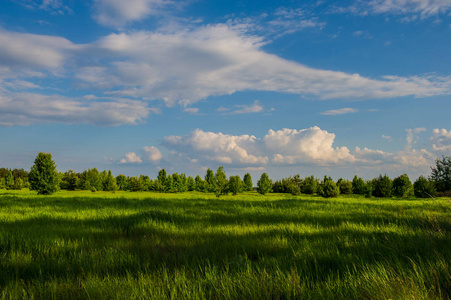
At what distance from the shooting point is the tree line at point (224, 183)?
49.2m

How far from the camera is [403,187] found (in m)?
56.0

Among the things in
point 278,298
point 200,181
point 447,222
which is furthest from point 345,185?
point 278,298

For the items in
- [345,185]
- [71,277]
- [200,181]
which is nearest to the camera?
[71,277]

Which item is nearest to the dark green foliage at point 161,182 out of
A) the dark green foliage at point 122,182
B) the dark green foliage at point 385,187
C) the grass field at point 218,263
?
the dark green foliage at point 122,182

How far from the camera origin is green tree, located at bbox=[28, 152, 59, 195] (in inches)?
1905

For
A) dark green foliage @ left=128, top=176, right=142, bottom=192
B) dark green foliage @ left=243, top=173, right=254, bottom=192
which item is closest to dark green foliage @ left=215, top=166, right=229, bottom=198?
dark green foliage @ left=243, top=173, right=254, bottom=192

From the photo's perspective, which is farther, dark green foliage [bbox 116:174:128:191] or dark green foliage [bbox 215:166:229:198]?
dark green foliage [bbox 116:174:128:191]

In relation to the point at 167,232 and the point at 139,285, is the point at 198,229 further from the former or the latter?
the point at 139,285

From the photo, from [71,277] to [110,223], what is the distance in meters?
3.44

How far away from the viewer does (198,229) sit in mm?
5418

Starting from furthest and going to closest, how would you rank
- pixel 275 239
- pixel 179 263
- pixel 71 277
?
1. pixel 275 239
2. pixel 179 263
3. pixel 71 277

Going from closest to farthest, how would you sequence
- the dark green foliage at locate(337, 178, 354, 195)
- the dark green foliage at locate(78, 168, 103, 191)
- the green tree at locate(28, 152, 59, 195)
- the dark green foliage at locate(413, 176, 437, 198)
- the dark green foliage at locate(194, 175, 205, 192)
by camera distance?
1. the dark green foliage at locate(413, 176, 437, 198)
2. the green tree at locate(28, 152, 59, 195)
3. the dark green foliage at locate(337, 178, 354, 195)
4. the dark green foliage at locate(78, 168, 103, 191)
5. the dark green foliage at locate(194, 175, 205, 192)

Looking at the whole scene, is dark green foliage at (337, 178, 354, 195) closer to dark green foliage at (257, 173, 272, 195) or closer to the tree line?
the tree line

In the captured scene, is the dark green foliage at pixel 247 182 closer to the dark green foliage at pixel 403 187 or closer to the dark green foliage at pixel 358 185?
the dark green foliage at pixel 358 185
